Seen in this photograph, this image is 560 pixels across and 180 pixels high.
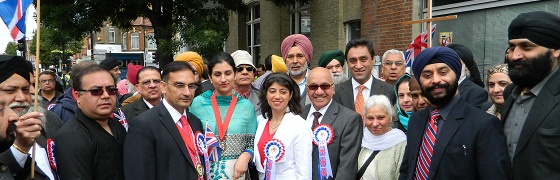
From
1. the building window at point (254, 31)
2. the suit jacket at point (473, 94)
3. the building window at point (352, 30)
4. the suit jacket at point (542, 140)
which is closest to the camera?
the suit jacket at point (542, 140)

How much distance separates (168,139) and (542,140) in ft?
7.44

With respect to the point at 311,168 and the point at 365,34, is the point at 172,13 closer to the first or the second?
the point at 365,34

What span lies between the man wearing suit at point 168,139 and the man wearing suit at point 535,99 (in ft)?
6.77

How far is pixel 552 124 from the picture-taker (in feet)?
7.70

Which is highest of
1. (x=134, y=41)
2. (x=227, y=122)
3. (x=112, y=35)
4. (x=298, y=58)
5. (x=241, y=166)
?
(x=112, y=35)

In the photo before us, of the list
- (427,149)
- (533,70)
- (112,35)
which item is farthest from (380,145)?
(112,35)

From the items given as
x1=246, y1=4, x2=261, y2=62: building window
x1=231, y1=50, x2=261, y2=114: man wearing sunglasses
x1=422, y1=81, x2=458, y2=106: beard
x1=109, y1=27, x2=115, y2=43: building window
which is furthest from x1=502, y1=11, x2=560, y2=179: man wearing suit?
x1=109, y1=27, x2=115, y2=43: building window

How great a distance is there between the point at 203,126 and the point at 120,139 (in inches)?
25.8

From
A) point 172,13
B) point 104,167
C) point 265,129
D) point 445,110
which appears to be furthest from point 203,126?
point 172,13

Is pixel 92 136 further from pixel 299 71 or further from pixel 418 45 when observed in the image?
pixel 418 45

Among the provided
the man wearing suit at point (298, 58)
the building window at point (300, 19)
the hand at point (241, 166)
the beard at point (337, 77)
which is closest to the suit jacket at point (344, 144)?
the hand at point (241, 166)

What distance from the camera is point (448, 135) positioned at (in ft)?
8.70

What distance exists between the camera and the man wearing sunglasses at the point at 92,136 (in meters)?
2.84

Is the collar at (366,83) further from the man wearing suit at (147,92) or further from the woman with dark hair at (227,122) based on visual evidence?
the man wearing suit at (147,92)
